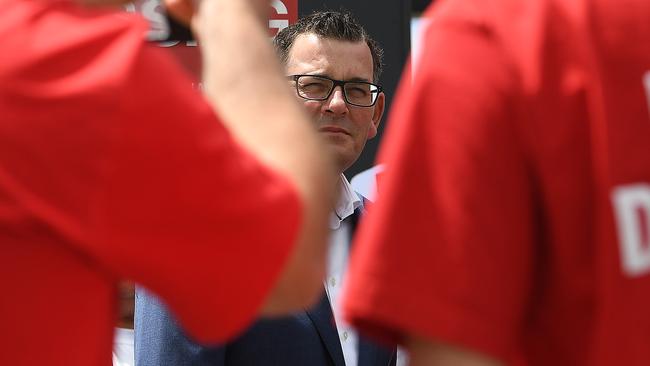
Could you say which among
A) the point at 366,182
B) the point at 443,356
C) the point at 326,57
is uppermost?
the point at 443,356

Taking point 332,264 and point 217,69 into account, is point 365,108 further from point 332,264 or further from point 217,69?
point 217,69

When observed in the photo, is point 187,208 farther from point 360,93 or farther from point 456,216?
point 360,93

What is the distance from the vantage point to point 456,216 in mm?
846

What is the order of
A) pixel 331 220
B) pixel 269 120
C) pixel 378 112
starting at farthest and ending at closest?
pixel 378 112, pixel 331 220, pixel 269 120

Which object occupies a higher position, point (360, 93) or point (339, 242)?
point (360, 93)

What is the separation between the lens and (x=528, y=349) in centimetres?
92

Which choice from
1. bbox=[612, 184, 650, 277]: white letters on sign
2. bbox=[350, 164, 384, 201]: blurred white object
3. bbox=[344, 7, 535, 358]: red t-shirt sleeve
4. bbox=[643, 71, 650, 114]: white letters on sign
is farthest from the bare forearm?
bbox=[350, 164, 384, 201]: blurred white object

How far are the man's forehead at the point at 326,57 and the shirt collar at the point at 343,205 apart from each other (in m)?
0.33

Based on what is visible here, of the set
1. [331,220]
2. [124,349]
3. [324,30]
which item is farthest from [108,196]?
[124,349]

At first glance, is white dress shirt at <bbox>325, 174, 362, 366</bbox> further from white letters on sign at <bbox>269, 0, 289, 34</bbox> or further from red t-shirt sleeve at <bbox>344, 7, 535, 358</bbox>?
red t-shirt sleeve at <bbox>344, 7, 535, 358</bbox>

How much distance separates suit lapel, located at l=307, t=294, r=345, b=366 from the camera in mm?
2398

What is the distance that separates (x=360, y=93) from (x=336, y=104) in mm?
118

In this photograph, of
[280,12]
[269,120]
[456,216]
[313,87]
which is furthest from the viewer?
[280,12]

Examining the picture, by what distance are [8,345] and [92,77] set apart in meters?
0.26
